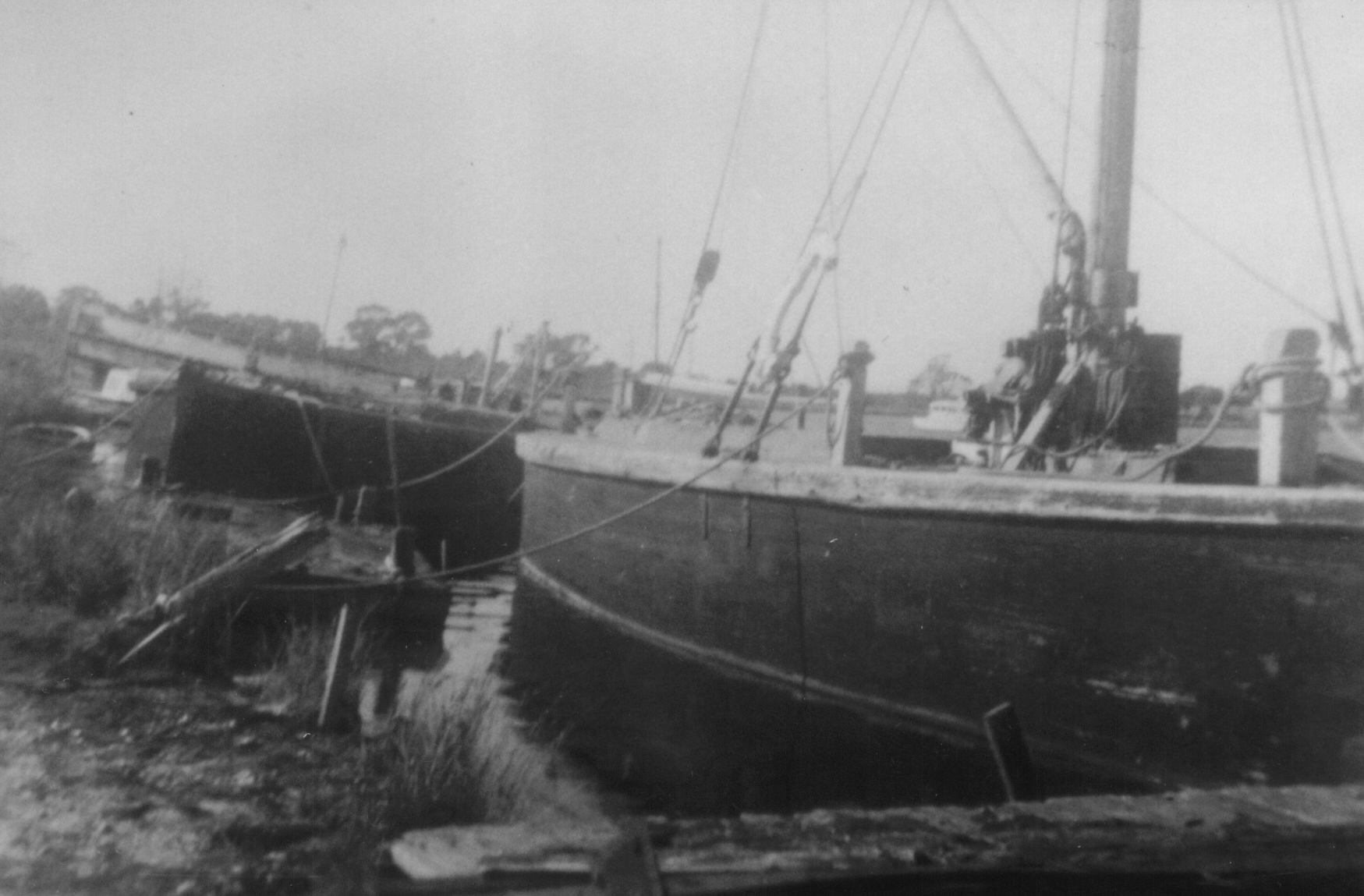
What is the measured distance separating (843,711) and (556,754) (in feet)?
6.06

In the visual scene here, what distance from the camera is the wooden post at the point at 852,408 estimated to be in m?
6.11

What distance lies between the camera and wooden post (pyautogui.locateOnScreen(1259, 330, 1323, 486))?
4059 millimetres

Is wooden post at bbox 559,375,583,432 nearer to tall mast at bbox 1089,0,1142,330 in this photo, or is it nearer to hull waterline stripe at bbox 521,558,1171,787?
hull waterline stripe at bbox 521,558,1171,787

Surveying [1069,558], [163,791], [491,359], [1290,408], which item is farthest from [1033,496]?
[491,359]

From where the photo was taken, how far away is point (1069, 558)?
4594mm

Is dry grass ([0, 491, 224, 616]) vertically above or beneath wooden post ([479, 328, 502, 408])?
beneath

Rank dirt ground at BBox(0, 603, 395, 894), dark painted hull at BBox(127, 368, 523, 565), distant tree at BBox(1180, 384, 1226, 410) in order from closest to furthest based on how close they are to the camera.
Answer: dirt ground at BBox(0, 603, 395, 894)
distant tree at BBox(1180, 384, 1226, 410)
dark painted hull at BBox(127, 368, 523, 565)

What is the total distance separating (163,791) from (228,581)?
2340mm

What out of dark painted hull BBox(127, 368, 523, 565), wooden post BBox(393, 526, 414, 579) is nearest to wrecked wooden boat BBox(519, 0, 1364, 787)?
wooden post BBox(393, 526, 414, 579)

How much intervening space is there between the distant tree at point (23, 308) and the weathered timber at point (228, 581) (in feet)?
86.8

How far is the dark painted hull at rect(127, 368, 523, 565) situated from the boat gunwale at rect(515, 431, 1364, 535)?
6.28 m

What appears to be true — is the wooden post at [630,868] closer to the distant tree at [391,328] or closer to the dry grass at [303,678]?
the dry grass at [303,678]

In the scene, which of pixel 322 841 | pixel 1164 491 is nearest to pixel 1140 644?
pixel 1164 491

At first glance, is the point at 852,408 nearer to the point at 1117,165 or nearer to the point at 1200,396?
the point at 1117,165
